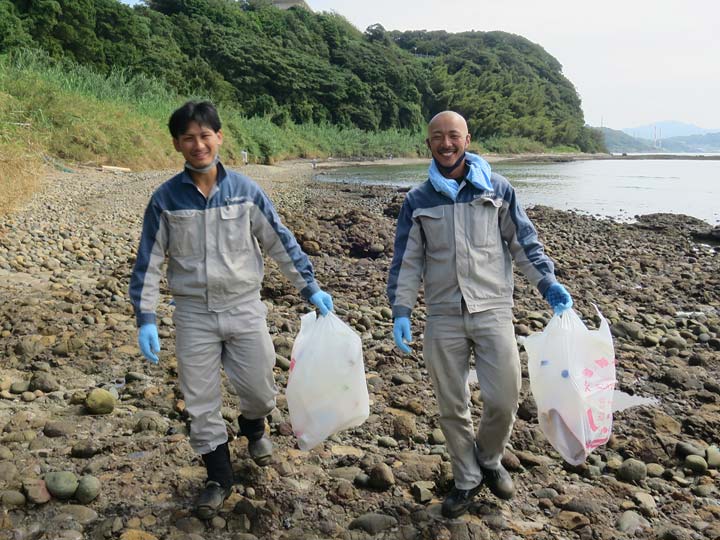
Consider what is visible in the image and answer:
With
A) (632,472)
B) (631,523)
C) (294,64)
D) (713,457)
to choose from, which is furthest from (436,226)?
(294,64)

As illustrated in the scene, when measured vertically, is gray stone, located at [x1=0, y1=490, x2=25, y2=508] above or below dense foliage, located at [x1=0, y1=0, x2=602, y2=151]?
below

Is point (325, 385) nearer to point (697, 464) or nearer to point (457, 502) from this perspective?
point (457, 502)

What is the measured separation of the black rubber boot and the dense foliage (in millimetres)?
30038

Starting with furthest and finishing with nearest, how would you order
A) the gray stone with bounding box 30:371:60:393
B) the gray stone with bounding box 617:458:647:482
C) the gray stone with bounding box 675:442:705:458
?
the gray stone with bounding box 30:371:60:393, the gray stone with bounding box 675:442:705:458, the gray stone with bounding box 617:458:647:482

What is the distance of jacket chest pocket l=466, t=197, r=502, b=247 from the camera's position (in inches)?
103

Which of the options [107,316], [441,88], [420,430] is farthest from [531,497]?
[441,88]

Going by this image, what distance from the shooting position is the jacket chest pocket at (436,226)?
2631mm

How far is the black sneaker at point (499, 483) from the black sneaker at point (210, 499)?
117 cm

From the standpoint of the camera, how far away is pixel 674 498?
2.95 metres

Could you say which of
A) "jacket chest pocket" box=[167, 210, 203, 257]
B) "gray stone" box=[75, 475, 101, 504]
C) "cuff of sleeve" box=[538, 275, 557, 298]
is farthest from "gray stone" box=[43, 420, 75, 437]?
"cuff of sleeve" box=[538, 275, 557, 298]

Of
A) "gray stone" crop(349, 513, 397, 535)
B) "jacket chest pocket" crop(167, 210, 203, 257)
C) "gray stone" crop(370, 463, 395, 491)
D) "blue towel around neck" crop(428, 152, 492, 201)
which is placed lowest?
"gray stone" crop(349, 513, 397, 535)

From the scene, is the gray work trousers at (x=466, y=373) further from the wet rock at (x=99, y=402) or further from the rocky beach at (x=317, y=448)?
the wet rock at (x=99, y=402)

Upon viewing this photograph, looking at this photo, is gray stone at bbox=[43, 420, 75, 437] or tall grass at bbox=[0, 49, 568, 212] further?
tall grass at bbox=[0, 49, 568, 212]

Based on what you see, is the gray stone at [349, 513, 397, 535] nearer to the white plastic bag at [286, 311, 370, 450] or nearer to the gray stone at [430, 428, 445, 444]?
the white plastic bag at [286, 311, 370, 450]
